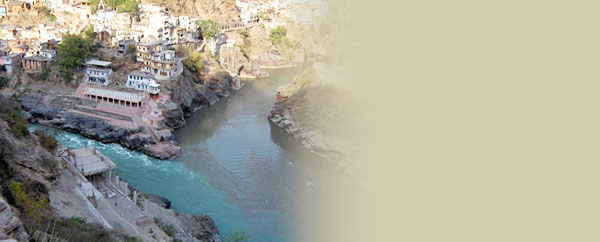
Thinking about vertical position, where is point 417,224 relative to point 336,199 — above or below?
above

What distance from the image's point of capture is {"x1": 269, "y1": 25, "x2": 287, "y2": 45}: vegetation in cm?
3931

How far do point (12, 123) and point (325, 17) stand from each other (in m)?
32.2

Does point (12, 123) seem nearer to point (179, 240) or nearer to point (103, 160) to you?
point (103, 160)

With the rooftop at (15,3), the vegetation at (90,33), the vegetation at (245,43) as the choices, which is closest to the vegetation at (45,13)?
the rooftop at (15,3)

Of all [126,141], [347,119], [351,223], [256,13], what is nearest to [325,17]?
[256,13]

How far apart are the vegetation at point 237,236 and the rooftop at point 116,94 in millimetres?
10333

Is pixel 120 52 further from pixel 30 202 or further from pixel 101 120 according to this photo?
pixel 30 202

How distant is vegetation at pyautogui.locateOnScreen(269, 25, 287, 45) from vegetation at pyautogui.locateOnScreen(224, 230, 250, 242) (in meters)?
26.4

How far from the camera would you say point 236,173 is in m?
18.5

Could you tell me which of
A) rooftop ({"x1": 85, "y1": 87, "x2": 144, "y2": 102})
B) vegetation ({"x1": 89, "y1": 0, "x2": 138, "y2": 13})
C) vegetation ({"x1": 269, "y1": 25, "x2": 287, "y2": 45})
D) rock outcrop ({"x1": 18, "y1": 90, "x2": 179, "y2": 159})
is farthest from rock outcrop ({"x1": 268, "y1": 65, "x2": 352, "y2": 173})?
vegetation ({"x1": 269, "y1": 25, "x2": 287, "y2": 45})

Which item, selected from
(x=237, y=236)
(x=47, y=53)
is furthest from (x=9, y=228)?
(x=47, y=53)

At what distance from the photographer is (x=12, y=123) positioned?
13.7m

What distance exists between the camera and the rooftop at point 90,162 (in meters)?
13.9

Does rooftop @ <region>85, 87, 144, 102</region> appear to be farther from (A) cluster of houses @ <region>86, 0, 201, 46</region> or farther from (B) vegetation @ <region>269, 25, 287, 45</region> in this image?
(B) vegetation @ <region>269, 25, 287, 45</region>
